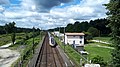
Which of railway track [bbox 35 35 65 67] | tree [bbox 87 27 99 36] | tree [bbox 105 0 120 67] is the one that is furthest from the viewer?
tree [bbox 87 27 99 36]

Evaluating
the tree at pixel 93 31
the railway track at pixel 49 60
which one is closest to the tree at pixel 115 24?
the railway track at pixel 49 60

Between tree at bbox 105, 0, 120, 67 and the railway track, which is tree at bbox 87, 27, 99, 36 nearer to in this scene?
the railway track

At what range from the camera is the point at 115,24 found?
17719mm

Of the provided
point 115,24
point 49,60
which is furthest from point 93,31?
point 115,24

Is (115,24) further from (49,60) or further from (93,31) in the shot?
(93,31)

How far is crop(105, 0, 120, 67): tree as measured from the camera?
17281 mm

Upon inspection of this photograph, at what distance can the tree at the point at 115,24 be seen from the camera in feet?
56.7

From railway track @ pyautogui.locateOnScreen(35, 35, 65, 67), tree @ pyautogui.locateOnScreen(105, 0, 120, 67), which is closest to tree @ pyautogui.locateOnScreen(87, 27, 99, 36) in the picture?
railway track @ pyautogui.locateOnScreen(35, 35, 65, 67)

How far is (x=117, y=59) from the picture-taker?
1802 centimetres

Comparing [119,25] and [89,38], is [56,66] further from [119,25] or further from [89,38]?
[89,38]

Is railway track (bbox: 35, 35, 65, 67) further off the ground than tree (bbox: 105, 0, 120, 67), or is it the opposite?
tree (bbox: 105, 0, 120, 67)

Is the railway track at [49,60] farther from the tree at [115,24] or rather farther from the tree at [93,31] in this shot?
the tree at [93,31]

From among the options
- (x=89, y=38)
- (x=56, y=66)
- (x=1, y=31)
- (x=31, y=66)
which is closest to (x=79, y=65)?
(x=56, y=66)

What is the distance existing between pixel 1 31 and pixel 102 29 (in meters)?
89.1
